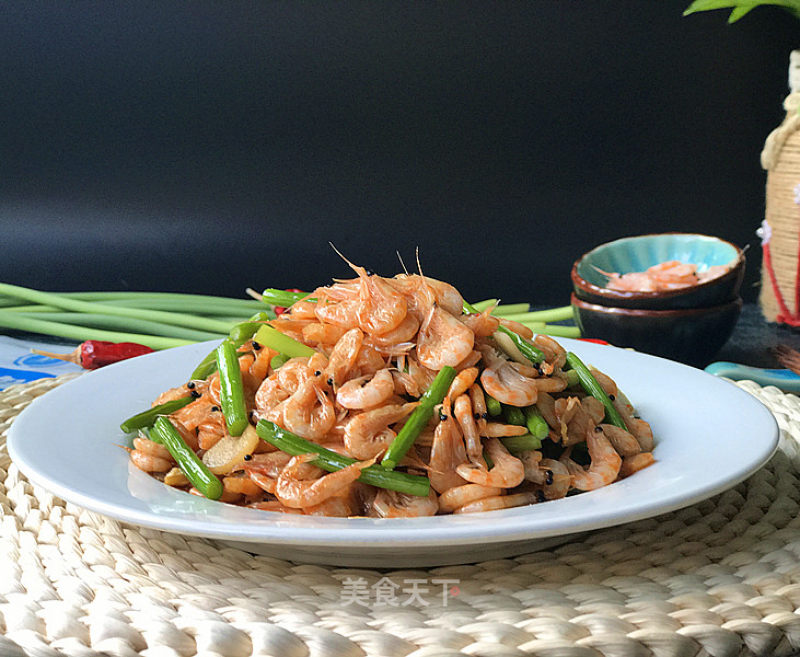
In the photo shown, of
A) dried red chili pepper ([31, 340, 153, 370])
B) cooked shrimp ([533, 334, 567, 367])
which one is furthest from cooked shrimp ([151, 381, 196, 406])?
dried red chili pepper ([31, 340, 153, 370])

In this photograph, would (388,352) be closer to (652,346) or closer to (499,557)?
(499,557)

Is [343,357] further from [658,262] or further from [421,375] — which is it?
[658,262]

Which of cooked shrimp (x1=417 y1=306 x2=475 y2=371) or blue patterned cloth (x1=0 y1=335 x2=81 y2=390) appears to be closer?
cooked shrimp (x1=417 y1=306 x2=475 y2=371)

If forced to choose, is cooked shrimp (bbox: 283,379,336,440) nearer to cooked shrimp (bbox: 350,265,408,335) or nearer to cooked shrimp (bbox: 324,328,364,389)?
cooked shrimp (bbox: 324,328,364,389)

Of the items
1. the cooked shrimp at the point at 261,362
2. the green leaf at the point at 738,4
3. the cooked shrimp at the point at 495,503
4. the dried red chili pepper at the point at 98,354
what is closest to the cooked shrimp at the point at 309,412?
the cooked shrimp at the point at 261,362

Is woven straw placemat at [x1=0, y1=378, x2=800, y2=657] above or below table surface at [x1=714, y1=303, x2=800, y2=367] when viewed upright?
above

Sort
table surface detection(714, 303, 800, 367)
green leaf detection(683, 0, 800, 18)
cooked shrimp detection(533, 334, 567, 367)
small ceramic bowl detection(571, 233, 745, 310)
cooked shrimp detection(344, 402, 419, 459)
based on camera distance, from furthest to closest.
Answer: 1. green leaf detection(683, 0, 800, 18)
2. table surface detection(714, 303, 800, 367)
3. small ceramic bowl detection(571, 233, 745, 310)
4. cooked shrimp detection(533, 334, 567, 367)
5. cooked shrimp detection(344, 402, 419, 459)

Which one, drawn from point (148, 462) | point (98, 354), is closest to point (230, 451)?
point (148, 462)
